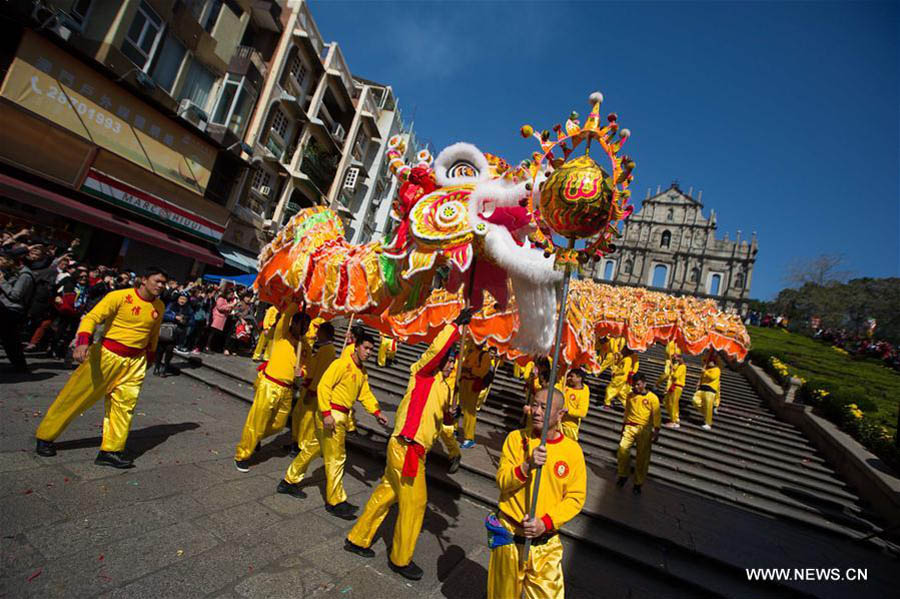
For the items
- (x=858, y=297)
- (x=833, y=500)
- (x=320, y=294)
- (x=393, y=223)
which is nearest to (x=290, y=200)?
(x=320, y=294)

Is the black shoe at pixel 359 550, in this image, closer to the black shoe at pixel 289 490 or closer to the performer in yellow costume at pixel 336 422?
the performer in yellow costume at pixel 336 422

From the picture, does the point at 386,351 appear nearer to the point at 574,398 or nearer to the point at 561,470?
the point at 574,398

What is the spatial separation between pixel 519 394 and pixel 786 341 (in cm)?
2536

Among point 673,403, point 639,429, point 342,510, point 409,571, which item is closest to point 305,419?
point 342,510

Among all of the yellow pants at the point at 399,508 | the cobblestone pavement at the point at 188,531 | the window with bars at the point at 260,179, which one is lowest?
the cobblestone pavement at the point at 188,531

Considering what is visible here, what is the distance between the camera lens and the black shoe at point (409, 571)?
3299 mm

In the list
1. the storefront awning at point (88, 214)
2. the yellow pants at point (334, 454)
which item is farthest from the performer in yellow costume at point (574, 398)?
the storefront awning at point (88, 214)

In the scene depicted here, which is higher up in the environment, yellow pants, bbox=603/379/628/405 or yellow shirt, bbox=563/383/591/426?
yellow pants, bbox=603/379/628/405

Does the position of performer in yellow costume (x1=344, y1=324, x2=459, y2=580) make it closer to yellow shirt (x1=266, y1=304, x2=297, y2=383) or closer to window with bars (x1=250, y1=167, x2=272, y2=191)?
yellow shirt (x1=266, y1=304, x2=297, y2=383)

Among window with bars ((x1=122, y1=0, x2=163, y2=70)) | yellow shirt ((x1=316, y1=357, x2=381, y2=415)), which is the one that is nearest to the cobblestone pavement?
yellow shirt ((x1=316, y1=357, x2=381, y2=415))

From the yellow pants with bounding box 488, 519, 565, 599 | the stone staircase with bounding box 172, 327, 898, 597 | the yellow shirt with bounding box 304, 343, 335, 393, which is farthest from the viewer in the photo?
the yellow shirt with bounding box 304, 343, 335, 393

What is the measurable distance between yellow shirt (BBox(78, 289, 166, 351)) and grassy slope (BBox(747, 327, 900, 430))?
12.7 m

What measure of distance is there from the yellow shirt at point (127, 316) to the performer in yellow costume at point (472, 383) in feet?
15.2

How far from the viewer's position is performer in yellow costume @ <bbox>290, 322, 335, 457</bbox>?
4.93 meters
